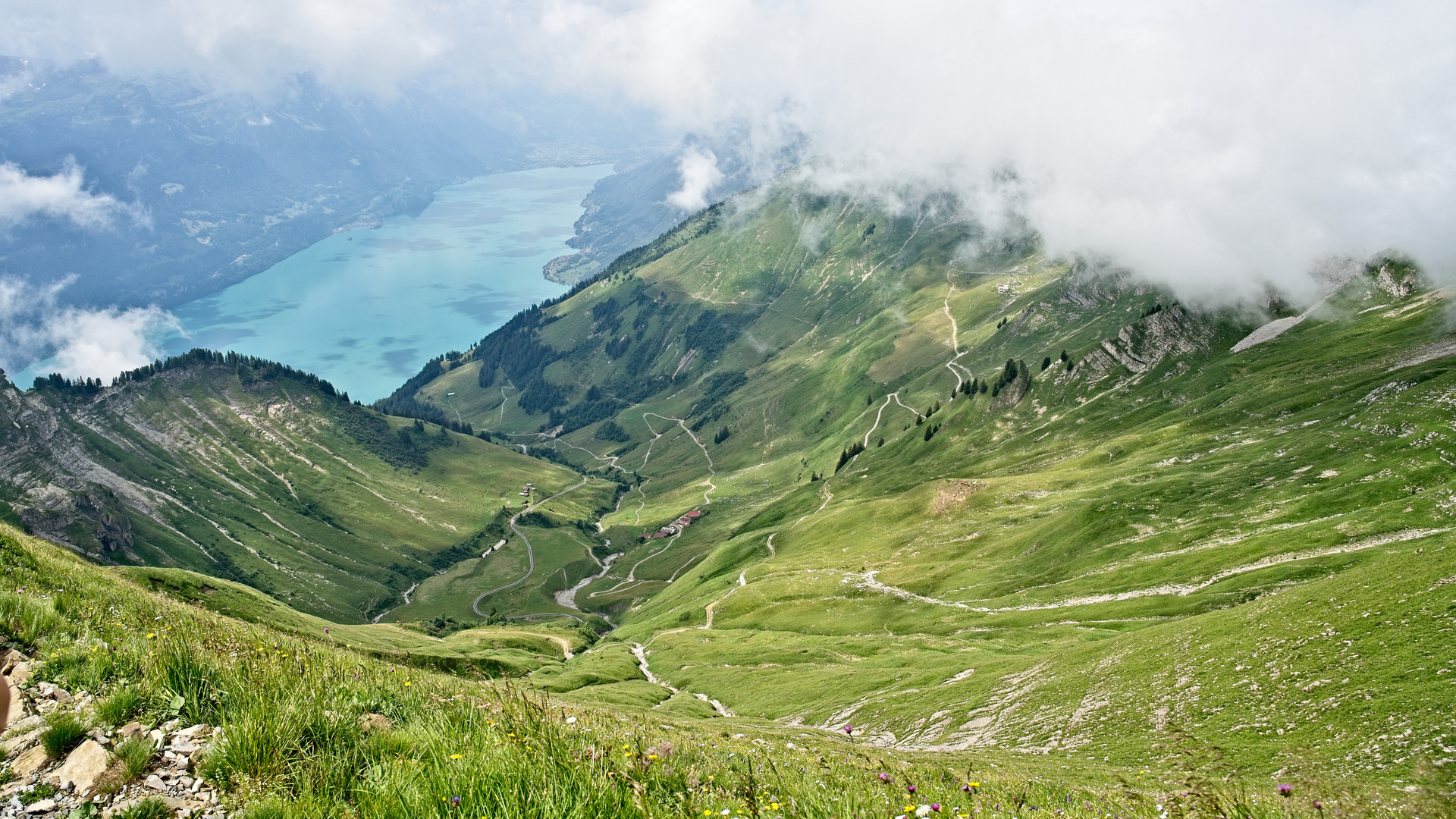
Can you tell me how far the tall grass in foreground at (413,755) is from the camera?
7.73 meters

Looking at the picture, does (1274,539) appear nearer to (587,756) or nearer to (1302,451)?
(1302,451)

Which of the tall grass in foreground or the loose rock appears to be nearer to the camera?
the tall grass in foreground

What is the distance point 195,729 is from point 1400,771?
34.7 meters

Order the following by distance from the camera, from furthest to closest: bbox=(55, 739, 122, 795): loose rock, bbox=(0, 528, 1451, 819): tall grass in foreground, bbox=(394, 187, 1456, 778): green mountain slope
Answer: bbox=(394, 187, 1456, 778): green mountain slope < bbox=(55, 739, 122, 795): loose rock < bbox=(0, 528, 1451, 819): tall grass in foreground

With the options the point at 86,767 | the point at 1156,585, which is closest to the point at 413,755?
the point at 86,767

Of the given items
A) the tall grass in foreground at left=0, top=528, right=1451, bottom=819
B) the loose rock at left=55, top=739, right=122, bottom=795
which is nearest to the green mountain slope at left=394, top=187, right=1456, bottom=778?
the tall grass in foreground at left=0, top=528, right=1451, bottom=819

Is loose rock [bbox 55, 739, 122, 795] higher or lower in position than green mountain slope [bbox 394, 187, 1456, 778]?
higher

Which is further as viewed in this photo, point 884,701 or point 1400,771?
point 884,701

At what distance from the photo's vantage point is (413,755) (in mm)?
9148

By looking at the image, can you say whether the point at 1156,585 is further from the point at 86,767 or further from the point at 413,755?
the point at 86,767

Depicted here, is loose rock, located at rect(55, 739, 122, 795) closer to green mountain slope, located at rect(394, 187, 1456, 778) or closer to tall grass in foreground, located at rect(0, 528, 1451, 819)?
tall grass in foreground, located at rect(0, 528, 1451, 819)

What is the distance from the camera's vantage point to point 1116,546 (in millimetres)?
102875

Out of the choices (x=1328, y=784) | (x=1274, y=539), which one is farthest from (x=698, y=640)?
(x=1328, y=784)

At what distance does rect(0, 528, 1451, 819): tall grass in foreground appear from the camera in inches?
305
